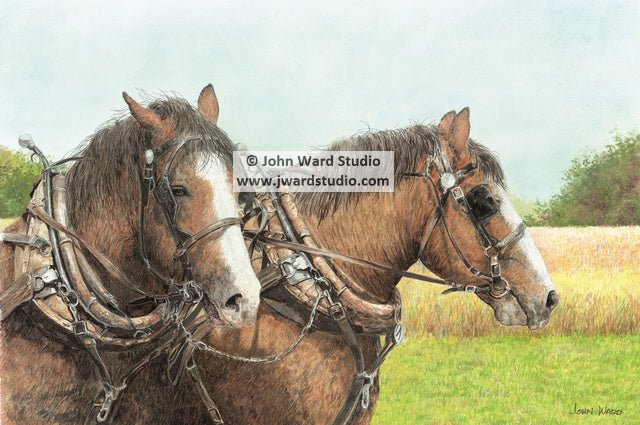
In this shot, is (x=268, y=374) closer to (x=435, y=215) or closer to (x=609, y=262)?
(x=435, y=215)

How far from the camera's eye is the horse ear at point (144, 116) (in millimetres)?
2887

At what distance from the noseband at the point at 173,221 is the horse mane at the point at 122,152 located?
0.08m

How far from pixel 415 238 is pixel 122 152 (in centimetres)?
206

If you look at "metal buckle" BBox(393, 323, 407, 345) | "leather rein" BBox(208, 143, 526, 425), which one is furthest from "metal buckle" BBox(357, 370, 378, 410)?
"metal buckle" BBox(393, 323, 407, 345)

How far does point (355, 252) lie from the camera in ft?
12.5

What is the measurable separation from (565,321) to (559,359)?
140 cm

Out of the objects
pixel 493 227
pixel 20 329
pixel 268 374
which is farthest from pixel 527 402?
pixel 20 329

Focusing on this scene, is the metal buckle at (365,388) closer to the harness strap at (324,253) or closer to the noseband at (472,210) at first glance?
the harness strap at (324,253)

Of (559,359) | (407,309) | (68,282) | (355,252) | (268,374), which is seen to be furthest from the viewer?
(407,309)

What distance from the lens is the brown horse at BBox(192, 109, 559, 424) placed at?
3.59 meters

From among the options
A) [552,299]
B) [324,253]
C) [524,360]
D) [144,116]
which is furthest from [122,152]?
[524,360]

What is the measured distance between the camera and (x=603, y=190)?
2302 cm

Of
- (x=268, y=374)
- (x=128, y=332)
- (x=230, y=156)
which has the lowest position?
(x=268, y=374)

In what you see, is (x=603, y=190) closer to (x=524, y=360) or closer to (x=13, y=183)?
(x=524, y=360)
